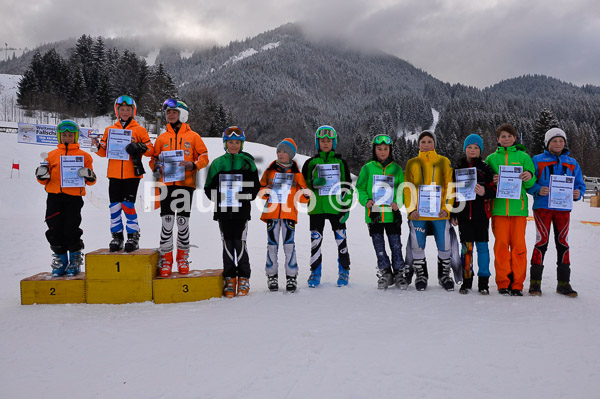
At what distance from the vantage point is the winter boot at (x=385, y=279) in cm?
482

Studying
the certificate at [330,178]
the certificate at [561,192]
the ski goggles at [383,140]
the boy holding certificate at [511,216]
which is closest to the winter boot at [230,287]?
the certificate at [330,178]


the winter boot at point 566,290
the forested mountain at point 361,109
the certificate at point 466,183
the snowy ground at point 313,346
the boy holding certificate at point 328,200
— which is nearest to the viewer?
the snowy ground at point 313,346

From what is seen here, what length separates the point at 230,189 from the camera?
466cm

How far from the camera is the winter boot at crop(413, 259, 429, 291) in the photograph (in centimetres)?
473

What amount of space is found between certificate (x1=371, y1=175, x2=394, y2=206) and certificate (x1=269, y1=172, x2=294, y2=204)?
1254 millimetres

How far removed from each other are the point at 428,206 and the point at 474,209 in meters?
0.63

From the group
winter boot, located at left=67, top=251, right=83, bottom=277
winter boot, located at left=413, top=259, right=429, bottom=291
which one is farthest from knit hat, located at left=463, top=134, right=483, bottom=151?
winter boot, located at left=67, top=251, right=83, bottom=277

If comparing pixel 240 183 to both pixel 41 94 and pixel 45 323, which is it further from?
pixel 41 94

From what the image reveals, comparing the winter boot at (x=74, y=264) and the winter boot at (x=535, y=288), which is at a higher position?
the winter boot at (x=74, y=264)

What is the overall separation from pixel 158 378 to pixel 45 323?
2040mm

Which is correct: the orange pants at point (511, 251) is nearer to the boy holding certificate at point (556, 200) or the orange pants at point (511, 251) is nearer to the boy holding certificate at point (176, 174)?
the boy holding certificate at point (556, 200)

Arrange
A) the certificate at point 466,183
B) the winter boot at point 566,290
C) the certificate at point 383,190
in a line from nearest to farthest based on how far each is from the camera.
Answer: the winter boot at point 566,290
the certificate at point 466,183
the certificate at point 383,190

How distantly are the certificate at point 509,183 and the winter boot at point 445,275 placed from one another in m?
1.16

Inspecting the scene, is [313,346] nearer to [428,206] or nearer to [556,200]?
[428,206]
